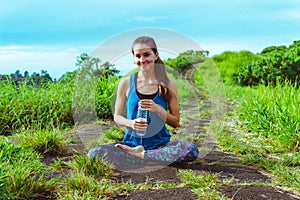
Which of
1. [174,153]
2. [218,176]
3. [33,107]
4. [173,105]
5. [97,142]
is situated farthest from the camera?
[33,107]

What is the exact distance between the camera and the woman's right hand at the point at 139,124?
125 inches

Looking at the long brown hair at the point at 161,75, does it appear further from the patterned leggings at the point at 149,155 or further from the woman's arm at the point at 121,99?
the patterned leggings at the point at 149,155

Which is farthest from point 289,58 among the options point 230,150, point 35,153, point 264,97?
point 35,153

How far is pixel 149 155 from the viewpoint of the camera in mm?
3352

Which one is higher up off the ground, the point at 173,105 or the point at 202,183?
the point at 173,105

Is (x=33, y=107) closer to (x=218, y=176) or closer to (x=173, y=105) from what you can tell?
(x=173, y=105)

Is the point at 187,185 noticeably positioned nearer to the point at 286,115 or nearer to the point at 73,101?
the point at 286,115

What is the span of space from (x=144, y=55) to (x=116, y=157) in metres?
0.86

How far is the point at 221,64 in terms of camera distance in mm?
13773

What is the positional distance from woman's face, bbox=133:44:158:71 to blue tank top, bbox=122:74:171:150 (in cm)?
22

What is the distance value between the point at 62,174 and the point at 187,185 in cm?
96

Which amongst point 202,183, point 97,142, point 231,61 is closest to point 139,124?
point 202,183

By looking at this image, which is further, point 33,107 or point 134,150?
point 33,107

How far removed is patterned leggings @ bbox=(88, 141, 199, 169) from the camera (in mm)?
3307
